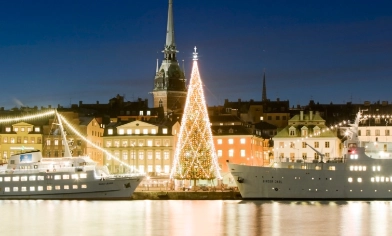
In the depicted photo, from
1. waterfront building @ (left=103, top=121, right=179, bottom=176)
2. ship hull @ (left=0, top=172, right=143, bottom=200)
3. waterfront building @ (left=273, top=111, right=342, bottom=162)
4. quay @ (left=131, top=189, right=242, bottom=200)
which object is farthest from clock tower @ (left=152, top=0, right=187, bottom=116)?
quay @ (left=131, top=189, right=242, bottom=200)

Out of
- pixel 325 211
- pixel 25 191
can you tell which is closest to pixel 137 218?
pixel 325 211

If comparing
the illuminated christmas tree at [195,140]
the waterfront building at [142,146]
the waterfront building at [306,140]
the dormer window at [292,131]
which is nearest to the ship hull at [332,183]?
the illuminated christmas tree at [195,140]

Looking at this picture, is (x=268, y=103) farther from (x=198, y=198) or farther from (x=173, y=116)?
(x=198, y=198)

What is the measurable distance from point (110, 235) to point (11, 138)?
45.8 meters

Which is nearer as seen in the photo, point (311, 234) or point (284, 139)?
point (311, 234)

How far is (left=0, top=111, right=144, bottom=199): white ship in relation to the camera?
74.8 m

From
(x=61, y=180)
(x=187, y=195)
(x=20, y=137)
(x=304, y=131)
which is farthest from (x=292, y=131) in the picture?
(x=20, y=137)

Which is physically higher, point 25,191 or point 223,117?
point 223,117

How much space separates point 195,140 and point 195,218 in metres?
12.6

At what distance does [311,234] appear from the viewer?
49750 millimetres

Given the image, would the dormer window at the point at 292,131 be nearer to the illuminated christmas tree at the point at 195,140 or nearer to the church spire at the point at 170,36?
the illuminated christmas tree at the point at 195,140

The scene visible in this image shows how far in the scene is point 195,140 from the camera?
6975cm

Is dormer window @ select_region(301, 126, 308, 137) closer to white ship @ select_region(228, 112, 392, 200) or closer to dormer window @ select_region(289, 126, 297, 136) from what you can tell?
dormer window @ select_region(289, 126, 297, 136)

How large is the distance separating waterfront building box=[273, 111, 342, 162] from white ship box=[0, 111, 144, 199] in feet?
61.1
